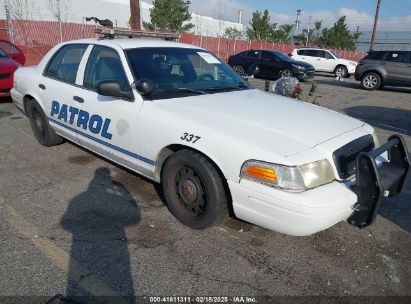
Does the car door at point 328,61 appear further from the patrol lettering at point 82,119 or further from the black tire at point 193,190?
the black tire at point 193,190

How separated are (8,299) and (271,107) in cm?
273

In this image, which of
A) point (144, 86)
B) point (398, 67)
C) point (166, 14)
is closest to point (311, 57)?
point (398, 67)

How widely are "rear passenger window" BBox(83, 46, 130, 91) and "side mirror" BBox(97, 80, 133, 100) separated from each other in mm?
105

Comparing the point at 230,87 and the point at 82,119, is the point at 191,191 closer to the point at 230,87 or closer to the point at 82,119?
the point at 230,87


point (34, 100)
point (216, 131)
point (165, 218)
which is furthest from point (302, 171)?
point (34, 100)

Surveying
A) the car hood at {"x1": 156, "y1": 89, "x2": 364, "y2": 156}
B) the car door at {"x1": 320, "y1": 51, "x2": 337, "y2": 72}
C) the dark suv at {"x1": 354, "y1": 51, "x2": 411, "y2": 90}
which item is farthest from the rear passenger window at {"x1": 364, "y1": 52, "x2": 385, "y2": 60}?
the car hood at {"x1": 156, "y1": 89, "x2": 364, "y2": 156}

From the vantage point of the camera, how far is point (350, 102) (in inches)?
465

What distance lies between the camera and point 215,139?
A: 288 cm

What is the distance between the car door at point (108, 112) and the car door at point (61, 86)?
19cm

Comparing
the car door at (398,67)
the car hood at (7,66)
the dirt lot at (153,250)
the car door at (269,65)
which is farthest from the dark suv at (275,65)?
the dirt lot at (153,250)

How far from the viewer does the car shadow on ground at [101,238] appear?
254cm

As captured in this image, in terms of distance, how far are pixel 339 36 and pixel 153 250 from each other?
45220 mm

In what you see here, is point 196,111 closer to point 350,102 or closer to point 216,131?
point 216,131

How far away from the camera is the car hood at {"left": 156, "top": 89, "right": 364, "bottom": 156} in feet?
9.17
